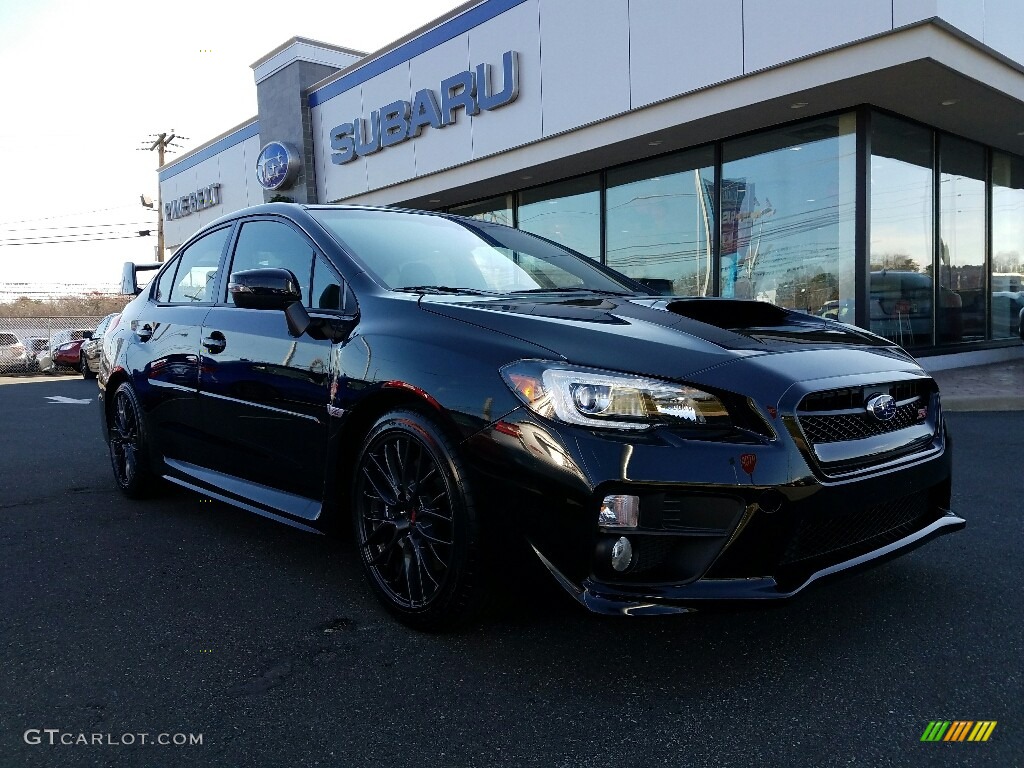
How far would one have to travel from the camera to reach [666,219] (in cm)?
1321

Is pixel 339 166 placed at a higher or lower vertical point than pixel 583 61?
lower

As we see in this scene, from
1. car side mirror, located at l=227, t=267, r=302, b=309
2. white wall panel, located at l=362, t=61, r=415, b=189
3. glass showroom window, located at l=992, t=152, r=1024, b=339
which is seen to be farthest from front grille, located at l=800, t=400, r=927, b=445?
white wall panel, located at l=362, t=61, r=415, b=189

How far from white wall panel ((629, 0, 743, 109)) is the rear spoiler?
753cm

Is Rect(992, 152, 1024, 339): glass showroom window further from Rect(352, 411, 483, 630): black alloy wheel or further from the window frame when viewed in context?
Rect(352, 411, 483, 630): black alloy wheel

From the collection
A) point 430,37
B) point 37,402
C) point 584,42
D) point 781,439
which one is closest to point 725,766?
point 781,439

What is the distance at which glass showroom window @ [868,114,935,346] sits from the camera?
1113 cm

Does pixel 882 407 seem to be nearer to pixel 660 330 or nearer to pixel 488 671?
pixel 660 330

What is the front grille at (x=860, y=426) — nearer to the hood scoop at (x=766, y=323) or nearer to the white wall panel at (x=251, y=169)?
the hood scoop at (x=766, y=323)

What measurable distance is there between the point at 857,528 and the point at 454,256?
192 cm

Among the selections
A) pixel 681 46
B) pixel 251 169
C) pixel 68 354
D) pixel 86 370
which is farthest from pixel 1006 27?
pixel 68 354

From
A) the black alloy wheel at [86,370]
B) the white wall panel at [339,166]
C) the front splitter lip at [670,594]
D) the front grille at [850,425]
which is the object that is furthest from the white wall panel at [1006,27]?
the black alloy wheel at [86,370]

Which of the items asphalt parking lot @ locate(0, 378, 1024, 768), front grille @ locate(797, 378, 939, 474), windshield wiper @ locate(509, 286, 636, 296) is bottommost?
asphalt parking lot @ locate(0, 378, 1024, 768)

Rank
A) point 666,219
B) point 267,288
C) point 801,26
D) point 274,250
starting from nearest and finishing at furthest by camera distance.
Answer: point 267,288 < point 274,250 < point 801,26 < point 666,219

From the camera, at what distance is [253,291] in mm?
3127
